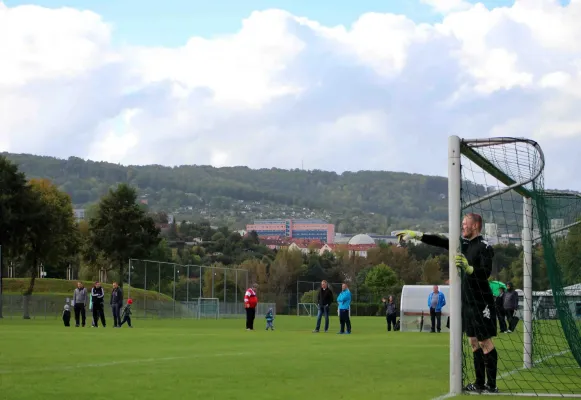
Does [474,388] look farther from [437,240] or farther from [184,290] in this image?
[184,290]

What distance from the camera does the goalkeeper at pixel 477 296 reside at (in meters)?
11.3

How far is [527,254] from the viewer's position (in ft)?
52.7

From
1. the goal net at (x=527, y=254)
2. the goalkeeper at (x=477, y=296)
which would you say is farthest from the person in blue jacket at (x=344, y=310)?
the goalkeeper at (x=477, y=296)

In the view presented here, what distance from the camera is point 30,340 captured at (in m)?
23.0

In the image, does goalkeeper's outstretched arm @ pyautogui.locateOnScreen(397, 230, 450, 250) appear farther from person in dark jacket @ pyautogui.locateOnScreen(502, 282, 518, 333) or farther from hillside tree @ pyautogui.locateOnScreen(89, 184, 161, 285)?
hillside tree @ pyautogui.locateOnScreen(89, 184, 161, 285)

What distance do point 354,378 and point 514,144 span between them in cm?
354

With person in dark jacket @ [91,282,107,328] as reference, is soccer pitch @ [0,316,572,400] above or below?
below

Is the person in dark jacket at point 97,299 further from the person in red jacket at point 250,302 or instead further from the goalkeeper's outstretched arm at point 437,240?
the goalkeeper's outstretched arm at point 437,240

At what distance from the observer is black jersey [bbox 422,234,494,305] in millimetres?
11398

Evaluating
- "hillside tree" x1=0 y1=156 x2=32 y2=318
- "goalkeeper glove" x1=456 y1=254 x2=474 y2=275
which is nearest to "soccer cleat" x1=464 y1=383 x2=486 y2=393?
"goalkeeper glove" x1=456 y1=254 x2=474 y2=275

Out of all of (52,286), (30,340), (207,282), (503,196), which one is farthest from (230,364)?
(52,286)

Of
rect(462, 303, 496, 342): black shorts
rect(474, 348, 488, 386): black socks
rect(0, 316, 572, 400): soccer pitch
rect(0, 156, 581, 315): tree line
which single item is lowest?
rect(0, 316, 572, 400): soccer pitch

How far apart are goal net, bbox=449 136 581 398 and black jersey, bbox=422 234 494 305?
25mm

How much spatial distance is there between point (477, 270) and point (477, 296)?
0.29m
